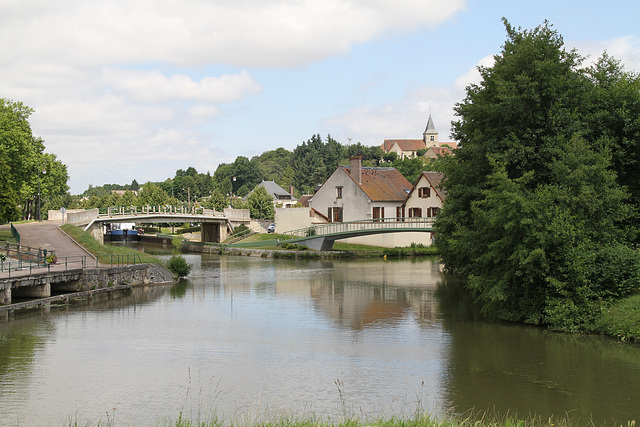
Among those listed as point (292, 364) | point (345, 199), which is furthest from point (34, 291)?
point (345, 199)

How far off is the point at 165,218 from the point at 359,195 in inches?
754

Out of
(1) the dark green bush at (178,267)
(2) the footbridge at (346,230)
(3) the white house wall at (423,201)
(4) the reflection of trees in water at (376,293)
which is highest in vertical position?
(3) the white house wall at (423,201)

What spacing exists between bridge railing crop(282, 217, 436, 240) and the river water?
24.5 metres

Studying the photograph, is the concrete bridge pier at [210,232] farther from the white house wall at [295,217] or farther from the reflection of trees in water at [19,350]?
the reflection of trees in water at [19,350]

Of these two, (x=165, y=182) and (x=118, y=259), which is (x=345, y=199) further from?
(x=165, y=182)

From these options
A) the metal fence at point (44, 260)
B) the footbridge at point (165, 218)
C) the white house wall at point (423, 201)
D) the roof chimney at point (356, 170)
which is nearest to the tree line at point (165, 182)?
the footbridge at point (165, 218)

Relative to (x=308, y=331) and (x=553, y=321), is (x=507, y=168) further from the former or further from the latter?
(x=308, y=331)

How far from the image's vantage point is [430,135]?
624 feet

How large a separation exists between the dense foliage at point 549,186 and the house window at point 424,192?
30209mm

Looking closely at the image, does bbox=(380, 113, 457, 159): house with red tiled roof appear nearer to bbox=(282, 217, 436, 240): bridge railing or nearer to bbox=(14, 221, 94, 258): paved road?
bbox=(282, 217, 436, 240): bridge railing

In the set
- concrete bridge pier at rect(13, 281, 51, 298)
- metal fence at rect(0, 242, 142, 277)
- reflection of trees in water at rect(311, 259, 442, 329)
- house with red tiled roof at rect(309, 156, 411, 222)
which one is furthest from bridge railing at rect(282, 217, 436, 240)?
concrete bridge pier at rect(13, 281, 51, 298)

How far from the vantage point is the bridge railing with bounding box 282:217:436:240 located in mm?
55000

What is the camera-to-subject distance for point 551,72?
2527 cm

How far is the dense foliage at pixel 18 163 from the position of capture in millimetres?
43094
